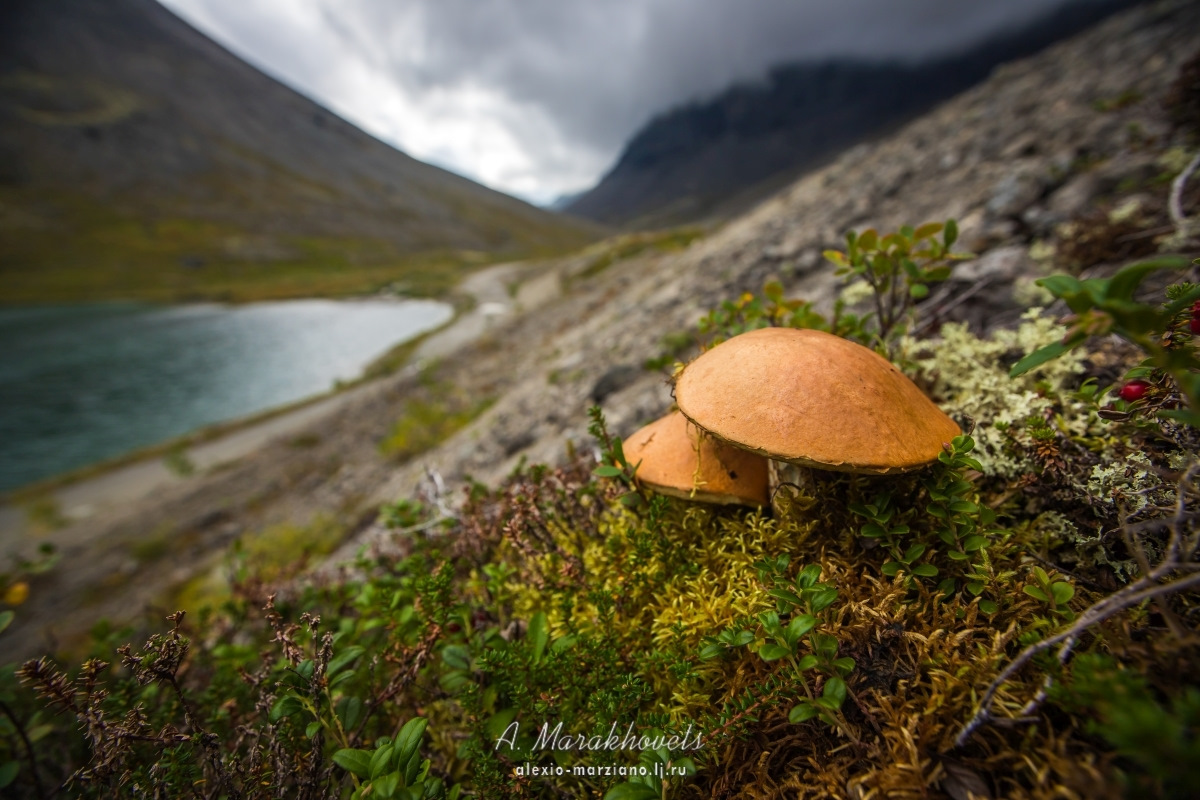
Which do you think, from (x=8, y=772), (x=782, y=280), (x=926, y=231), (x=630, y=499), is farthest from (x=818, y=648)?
(x=782, y=280)

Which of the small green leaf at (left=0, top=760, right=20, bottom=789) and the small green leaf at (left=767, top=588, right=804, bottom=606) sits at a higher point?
the small green leaf at (left=767, top=588, right=804, bottom=606)

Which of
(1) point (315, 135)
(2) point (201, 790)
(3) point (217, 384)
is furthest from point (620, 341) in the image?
(1) point (315, 135)

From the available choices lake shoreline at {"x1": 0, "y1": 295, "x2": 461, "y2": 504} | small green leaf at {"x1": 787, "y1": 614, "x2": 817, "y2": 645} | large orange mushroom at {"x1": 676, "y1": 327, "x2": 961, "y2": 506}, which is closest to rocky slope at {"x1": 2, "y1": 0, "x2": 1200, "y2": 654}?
large orange mushroom at {"x1": 676, "y1": 327, "x2": 961, "y2": 506}

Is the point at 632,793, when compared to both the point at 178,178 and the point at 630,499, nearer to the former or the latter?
the point at 630,499

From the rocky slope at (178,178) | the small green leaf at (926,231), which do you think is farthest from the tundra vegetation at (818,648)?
the rocky slope at (178,178)

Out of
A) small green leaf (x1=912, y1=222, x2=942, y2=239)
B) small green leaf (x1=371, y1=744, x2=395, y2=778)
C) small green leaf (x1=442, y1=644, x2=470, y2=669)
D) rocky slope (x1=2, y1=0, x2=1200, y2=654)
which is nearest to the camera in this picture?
small green leaf (x1=371, y1=744, x2=395, y2=778)

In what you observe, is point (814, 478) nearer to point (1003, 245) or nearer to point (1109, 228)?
point (1109, 228)

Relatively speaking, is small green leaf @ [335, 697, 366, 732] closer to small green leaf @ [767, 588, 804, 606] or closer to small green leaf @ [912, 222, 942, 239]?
small green leaf @ [767, 588, 804, 606]
